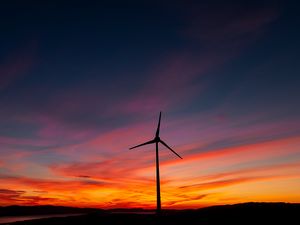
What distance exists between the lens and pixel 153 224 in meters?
112

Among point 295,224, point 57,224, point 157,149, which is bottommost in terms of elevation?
point 295,224

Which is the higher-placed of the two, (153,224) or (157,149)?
(157,149)

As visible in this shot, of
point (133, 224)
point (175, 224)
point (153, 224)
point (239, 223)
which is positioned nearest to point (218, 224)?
point (239, 223)

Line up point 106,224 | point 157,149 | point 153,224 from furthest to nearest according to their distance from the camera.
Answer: point 106,224
point 153,224
point 157,149

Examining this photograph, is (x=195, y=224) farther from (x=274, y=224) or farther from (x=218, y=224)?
(x=274, y=224)

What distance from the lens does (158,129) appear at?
295 ft

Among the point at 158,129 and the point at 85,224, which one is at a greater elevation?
the point at 158,129

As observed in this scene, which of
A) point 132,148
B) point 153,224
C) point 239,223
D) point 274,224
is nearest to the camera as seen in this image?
point 132,148

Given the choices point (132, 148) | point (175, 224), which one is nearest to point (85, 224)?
point (175, 224)

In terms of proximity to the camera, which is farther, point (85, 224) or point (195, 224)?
point (85, 224)

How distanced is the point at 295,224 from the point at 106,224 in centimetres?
6794

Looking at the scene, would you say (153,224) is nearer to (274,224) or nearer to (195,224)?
(195,224)

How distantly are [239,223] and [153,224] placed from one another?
30436 mm

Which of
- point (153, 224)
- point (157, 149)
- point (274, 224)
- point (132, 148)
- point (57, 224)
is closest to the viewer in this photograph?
point (157, 149)
